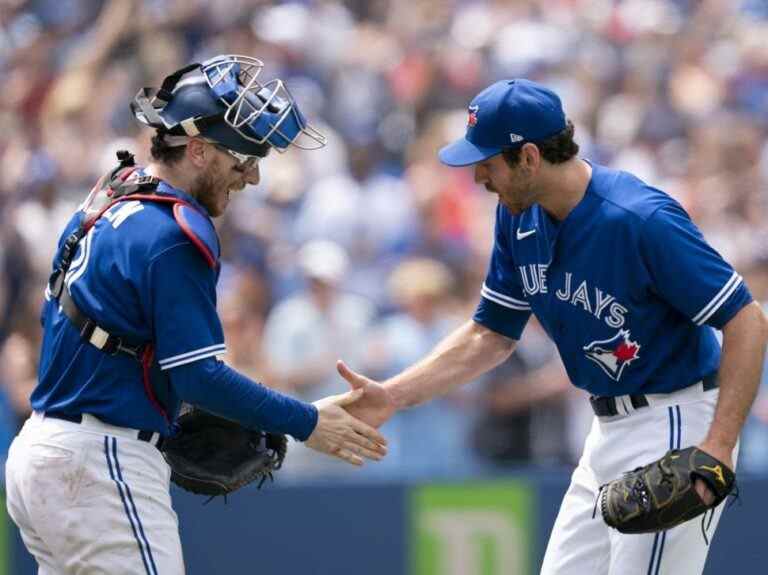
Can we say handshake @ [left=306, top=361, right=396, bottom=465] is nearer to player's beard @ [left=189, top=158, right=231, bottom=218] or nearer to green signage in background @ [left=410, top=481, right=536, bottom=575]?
player's beard @ [left=189, top=158, right=231, bottom=218]

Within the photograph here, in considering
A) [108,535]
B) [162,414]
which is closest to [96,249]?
[162,414]

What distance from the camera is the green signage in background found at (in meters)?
6.91

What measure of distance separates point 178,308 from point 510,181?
47.9 inches

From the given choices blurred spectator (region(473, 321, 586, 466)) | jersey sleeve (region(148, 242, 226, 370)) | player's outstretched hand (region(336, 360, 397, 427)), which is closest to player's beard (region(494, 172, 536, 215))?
player's outstretched hand (region(336, 360, 397, 427))

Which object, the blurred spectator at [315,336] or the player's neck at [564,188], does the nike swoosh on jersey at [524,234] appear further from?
the blurred spectator at [315,336]

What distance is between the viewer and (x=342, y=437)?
478 centimetres

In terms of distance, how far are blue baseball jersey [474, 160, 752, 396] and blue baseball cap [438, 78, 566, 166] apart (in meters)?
0.26

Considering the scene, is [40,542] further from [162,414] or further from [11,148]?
[11,148]

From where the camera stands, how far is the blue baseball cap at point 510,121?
4707 mm

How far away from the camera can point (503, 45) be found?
409 inches

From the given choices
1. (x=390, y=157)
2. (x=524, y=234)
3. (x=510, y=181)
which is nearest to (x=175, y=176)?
(x=510, y=181)

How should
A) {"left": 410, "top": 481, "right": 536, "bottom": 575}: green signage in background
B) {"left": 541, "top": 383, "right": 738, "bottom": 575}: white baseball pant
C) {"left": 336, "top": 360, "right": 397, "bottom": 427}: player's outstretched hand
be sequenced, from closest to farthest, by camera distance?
{"left": 541, "top": 383, "right": 738, "bottom": 575}: white baseball pant → {"left": 336, "top": 360, "right": 397, "bottom": 427}: player's outstretched hand → {"left": 410, "top": 481, "right": 536, "bottom": 575}: green signage in background

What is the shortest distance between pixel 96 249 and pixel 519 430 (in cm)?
412

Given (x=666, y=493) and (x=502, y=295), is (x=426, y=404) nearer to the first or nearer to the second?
(x=502, y=295)
